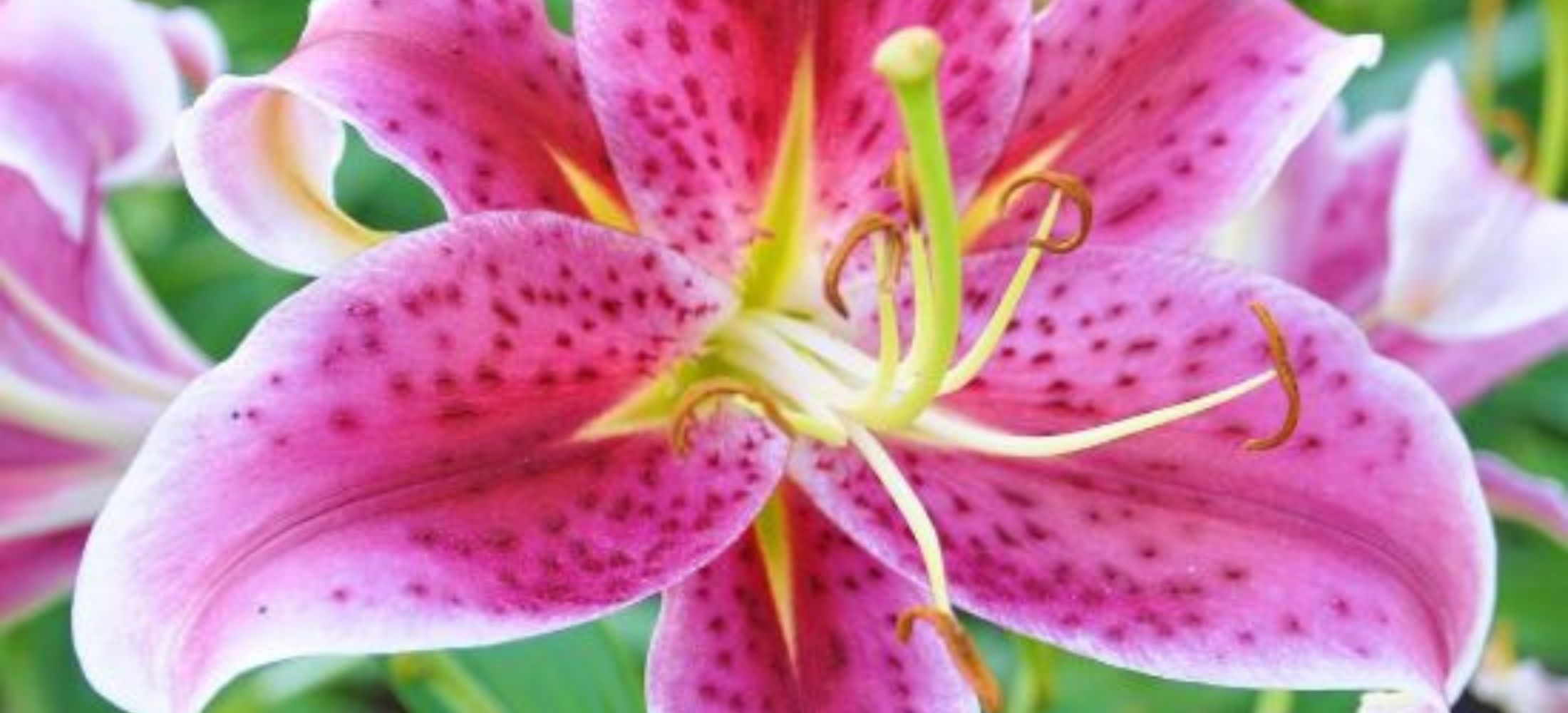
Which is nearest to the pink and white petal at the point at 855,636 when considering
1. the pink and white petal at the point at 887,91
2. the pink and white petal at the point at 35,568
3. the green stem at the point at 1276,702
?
the pink and white petal at the point at 887,91

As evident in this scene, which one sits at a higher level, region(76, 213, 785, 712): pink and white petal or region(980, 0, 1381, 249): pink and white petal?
region(980, 0, 1381, 249): pink and white petal

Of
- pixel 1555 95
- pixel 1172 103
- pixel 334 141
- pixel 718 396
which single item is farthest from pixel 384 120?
pixel 1555 95

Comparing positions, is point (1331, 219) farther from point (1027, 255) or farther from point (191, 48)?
point (191, 48)

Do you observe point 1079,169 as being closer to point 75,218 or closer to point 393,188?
point 75,218

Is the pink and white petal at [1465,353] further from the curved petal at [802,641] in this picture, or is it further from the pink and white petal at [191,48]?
the pink and white petal at [191,48]

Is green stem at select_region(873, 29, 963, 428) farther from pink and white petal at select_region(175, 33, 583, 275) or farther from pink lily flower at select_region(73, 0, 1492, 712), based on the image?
pink and white petal at select_region(175, 33, 583, 275)

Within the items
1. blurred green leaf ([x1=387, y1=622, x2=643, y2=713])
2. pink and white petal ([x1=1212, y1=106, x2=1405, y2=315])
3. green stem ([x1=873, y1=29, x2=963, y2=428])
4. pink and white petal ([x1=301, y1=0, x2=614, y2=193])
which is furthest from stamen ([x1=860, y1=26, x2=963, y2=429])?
blurred green leaf ([x1=387, y1=622, x2=643, y2=713])

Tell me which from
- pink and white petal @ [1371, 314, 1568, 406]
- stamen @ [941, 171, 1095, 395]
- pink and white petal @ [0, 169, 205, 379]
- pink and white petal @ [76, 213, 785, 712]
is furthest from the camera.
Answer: pink and white petal @ [1371, 314, 1568, 406]
